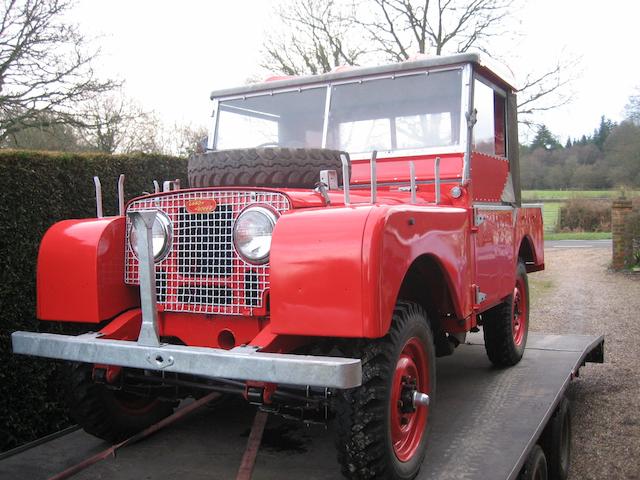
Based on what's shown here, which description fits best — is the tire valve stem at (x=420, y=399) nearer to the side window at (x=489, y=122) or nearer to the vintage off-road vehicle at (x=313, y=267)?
the vintage off-road vehicle at (x=313, y=267)

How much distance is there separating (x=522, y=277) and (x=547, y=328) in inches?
169

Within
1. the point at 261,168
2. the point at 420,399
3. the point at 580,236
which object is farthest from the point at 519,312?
the point at 580,236

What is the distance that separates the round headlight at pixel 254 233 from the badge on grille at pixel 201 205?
0.54 feet

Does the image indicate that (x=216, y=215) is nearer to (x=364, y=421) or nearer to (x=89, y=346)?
(x=89, y=346)

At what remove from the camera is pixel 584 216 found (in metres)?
27.4

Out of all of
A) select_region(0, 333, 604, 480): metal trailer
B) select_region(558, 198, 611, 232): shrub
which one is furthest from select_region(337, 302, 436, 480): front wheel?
select_region(558, 198, 611, 232): shrub

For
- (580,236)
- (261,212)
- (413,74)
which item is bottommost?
(580,236)

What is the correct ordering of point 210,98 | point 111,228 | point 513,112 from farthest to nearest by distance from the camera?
point 513,112
point 210,98
point 111,228

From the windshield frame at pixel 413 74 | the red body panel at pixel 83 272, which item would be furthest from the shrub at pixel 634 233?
the red body panel at pixel 83 272

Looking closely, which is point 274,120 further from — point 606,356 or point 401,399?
point 606,356

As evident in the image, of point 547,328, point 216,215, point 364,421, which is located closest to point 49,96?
point 547,328

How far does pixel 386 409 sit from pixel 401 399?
0.27 m

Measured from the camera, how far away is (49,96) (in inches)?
527

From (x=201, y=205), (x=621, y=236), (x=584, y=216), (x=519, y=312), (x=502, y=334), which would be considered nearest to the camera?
(x=201, y=205)
